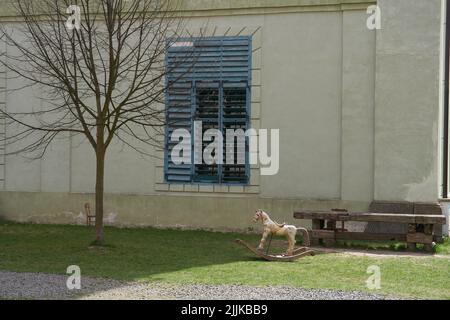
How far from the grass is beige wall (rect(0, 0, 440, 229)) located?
4.63 ft

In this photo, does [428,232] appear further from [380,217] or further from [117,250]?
[117,250]

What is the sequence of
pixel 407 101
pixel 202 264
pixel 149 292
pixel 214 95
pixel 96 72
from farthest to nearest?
pixel 214 95 → pixel 96 72 → pixel 407 101 → pixel 202 264 → pixel 149 292

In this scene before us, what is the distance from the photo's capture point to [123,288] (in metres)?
9.32

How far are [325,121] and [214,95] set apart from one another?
2.61 meters

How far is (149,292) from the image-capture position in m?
9.03

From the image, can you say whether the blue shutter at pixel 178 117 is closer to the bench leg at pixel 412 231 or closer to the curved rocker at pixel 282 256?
the curved rocker at pixel 282 256

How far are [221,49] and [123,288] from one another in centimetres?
836

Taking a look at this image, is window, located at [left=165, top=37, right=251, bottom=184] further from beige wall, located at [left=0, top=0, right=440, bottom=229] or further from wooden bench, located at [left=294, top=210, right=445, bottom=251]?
wooden bench, located at [left=294, top=210, right=445, bottom=251]

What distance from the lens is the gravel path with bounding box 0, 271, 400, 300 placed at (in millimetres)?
8750

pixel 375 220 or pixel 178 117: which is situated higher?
pixel 178 117

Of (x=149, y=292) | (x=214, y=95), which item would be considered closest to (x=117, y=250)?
(x=149, y=292)

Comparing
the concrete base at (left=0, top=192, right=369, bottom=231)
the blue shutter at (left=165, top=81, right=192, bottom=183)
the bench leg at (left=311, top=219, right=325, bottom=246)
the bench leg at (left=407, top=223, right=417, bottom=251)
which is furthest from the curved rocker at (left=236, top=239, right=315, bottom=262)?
the blue shutter at (left=165, top=81, right=192, bottom=183)

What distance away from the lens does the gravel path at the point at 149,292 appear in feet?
28.7

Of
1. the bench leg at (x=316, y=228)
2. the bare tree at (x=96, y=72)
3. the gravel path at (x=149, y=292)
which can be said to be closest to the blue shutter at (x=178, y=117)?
the bare tree at (x=96, y=72)
